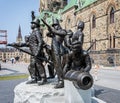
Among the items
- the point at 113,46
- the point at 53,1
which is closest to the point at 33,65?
the point at 113,46

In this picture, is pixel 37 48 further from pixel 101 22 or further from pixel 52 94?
pixel 101 22

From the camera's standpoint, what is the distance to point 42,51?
9602mm

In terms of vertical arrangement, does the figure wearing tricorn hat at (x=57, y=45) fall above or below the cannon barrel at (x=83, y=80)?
above

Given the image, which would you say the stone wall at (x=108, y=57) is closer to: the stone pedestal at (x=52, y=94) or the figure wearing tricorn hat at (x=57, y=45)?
the figure wearing tricorn hat at (x=57, y=45)

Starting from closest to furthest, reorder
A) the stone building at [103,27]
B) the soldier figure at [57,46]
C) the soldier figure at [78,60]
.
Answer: the soldier figure at [78,60]
the soldier figure at [57,46]
the stone building at [103,27]

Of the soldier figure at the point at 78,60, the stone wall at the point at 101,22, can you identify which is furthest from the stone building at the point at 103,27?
the soldier figure at the point at 78,60

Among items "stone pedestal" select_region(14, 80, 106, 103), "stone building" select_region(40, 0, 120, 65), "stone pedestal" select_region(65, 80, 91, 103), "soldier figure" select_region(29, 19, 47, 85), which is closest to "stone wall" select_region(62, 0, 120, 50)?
"stone building" select_region(40, 0, 120, 65)

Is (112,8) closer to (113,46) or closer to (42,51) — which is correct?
(113,46)

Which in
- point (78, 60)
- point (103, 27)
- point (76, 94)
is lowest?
point (76, 94)

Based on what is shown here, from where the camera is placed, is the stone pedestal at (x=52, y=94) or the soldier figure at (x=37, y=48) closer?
the stone pedestal at (x=52, y=94)

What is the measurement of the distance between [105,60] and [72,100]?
109ft

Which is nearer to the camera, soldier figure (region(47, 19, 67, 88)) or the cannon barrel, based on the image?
the cannon barrel

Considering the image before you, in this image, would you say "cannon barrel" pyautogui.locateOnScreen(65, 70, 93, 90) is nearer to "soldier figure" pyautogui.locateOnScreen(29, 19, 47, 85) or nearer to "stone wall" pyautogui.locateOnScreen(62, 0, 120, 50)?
"soldier figure" pyautogui.locateOnScreen(29, 19, 47, 85)

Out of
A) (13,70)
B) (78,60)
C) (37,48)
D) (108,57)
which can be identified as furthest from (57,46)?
(108,57)
